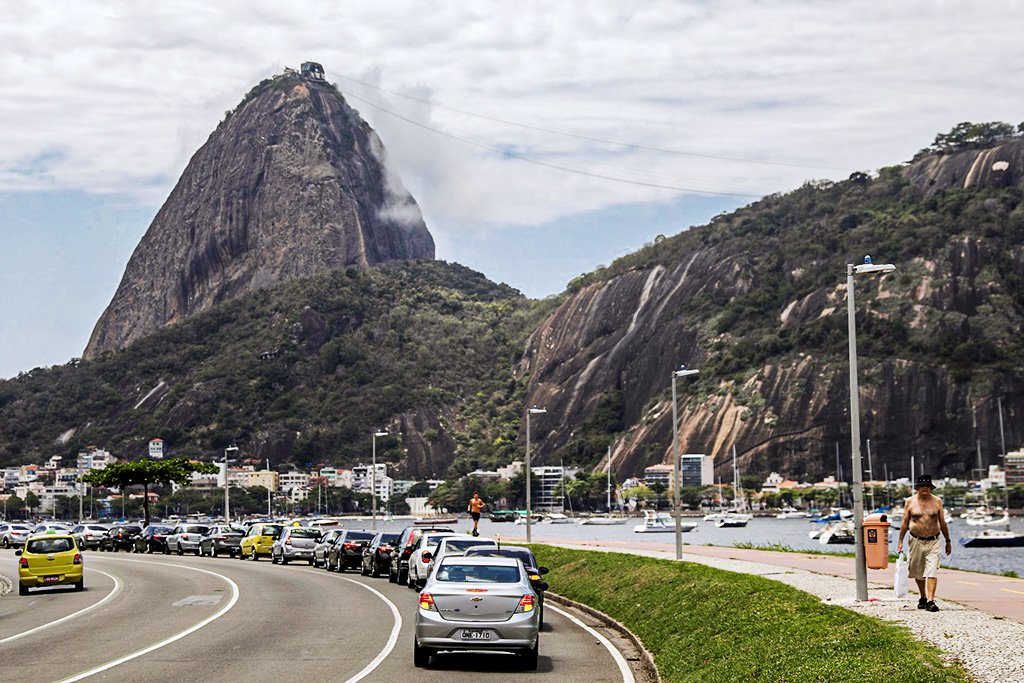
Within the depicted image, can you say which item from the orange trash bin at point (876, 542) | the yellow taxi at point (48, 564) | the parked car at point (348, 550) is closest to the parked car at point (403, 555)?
the parked car at point (348, 550)

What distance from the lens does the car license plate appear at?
66.5 ft

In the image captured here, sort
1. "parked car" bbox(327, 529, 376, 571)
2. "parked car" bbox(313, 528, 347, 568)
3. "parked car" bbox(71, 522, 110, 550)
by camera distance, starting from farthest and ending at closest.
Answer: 1. "parked car" bbox(71, 522, 110, 550)
2. "parked car" bbox(313, 528, 347, 568)
3. "parked car" bbox(327, 529, 376, 571)

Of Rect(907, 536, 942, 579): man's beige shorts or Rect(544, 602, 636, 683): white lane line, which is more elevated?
Rect(907, 536, 942, 579): man's beige shorts

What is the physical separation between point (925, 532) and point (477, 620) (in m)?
7.46

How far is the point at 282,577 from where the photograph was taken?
4788 centimetres

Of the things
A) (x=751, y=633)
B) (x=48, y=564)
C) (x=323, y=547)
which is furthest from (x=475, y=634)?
(x=323, y=547)

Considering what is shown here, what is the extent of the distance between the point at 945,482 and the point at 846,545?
8188cm

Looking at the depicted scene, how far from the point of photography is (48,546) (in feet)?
133

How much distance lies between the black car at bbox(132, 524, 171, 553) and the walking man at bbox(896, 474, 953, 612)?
61329 millimetres

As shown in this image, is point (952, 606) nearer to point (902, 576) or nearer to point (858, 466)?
point (902, 576)

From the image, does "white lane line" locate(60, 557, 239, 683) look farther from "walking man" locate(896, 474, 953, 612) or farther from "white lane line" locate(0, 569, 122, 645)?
"walking man" locate(896, 474, 953, 612)

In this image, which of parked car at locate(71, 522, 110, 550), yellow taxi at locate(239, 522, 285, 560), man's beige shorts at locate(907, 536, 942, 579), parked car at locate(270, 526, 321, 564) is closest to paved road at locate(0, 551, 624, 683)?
man's beige shorts at locate(907, 536, 942, 579)

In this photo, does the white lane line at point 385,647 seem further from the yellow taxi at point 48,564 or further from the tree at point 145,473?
the tree at point 145,473

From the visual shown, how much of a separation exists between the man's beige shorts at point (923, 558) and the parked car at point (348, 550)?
31331 mm
